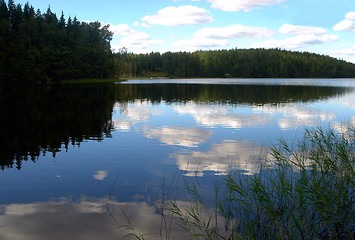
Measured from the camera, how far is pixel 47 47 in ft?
315

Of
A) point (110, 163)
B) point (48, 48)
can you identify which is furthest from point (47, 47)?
point (110, 163)

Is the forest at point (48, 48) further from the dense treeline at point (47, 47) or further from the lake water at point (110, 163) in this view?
the lake water at point (110, 163)

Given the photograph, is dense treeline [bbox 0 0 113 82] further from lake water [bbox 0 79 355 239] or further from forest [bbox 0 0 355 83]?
lake water [bbox 0 79 355 239]

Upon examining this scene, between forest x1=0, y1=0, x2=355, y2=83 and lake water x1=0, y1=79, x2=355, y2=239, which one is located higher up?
forest x1=0, y1=0, x2=355, y2=83

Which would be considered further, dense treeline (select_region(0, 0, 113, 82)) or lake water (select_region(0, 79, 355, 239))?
dense treeline (select_region(0, 0, 113, 82))

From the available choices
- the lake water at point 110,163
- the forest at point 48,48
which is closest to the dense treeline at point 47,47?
the forest at point 48,48

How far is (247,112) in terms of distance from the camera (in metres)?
31.5

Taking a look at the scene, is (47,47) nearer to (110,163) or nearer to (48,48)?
(48,48)

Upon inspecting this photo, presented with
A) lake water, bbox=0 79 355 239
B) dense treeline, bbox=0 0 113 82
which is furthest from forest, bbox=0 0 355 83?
lake water, bbox=0 79 355 239

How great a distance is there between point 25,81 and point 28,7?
4112 centimetres

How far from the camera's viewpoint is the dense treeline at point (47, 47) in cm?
8175

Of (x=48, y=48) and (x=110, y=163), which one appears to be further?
(x=48, y=48)

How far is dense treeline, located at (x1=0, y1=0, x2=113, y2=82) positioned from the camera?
8175cm

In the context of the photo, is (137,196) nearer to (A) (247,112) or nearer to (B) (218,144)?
(B) (218,144)
